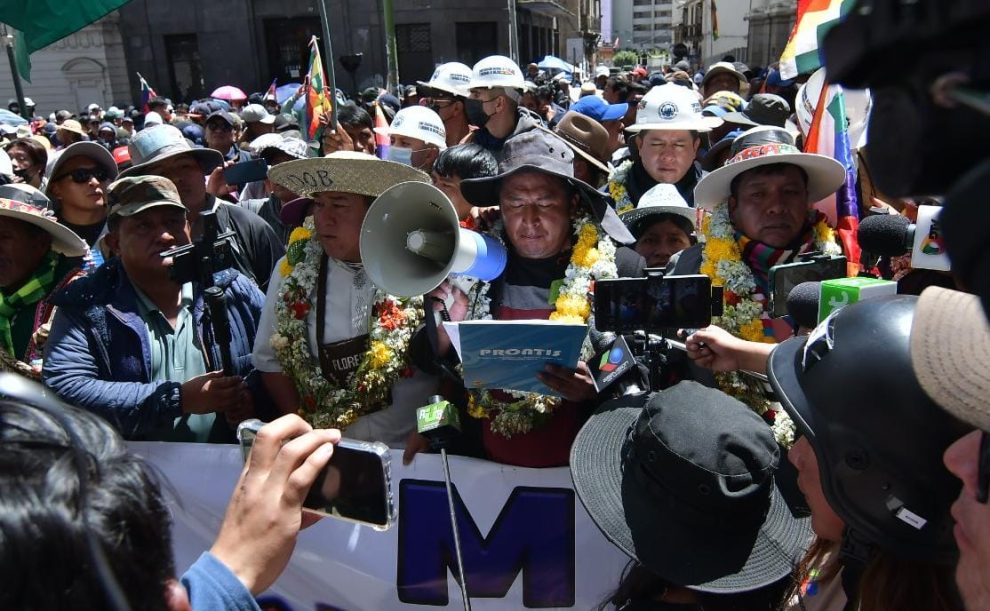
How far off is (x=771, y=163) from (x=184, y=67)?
29374 millimetres

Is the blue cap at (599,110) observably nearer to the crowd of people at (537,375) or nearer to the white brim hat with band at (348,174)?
the crowd of people at (537,375)

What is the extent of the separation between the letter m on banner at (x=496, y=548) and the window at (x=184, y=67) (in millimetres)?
28474

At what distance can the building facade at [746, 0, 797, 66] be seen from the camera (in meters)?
19.7

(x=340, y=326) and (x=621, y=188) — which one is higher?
(x=621, y=188)

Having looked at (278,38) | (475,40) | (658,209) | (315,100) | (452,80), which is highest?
(278,38)

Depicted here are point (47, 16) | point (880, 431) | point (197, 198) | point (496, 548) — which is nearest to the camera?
point (880, 431)

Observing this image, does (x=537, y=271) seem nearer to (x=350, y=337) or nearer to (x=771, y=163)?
(x=350, y=337)

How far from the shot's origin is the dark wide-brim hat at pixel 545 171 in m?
2.53

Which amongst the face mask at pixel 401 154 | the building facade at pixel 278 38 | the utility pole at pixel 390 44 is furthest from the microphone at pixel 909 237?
the building facade at pixel 278 38

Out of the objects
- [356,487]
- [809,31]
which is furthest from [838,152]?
[356,487]

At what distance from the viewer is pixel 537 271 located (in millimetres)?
2617

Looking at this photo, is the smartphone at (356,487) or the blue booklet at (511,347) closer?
the smartphone at (356,487)

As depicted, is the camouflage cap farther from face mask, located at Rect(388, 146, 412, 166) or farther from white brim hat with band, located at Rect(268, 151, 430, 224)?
face mask, located at Rect(388, 146, 412, 166)

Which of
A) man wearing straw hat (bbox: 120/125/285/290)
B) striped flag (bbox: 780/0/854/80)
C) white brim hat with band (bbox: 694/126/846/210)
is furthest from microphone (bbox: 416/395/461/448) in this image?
striped flag (bbox: 780/0/854/80)
